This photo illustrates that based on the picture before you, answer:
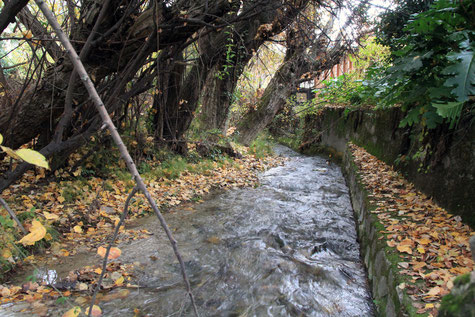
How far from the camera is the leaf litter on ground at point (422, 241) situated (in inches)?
79.8

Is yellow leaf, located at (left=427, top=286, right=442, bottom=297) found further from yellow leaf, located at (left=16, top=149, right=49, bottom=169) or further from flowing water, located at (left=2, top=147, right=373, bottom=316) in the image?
yellow leaf, located at (left=16, top=149, right=49, bottom=169)

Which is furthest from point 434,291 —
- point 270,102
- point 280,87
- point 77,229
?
point 280,87

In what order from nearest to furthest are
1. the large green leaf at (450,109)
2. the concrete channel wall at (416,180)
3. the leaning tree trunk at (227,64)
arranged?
the concrete channel wall at (416,180)
the large green leaf at (450,109)
the leaning tree trunk at (227,64)

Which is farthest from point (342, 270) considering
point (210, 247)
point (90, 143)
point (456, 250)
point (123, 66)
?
point (90, 143)

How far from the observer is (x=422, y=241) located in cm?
266

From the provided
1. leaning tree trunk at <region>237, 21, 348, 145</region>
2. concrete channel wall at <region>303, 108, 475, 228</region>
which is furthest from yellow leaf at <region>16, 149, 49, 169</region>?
leaning tree trunk at <region>237, 21, 348, 145</region>

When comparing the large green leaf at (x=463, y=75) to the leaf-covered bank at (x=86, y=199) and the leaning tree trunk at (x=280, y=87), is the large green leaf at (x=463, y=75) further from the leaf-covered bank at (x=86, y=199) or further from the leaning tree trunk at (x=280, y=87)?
the leaning tree trunk at (x=280, y=87)

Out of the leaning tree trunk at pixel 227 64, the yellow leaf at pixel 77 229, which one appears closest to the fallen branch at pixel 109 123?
the yellow leaf at pixel 77 229

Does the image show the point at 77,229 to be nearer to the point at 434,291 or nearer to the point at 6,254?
the point at 6,254

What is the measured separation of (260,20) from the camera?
22.9ft

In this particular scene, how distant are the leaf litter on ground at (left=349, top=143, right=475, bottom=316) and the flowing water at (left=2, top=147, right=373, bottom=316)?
614 mm

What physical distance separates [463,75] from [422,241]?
155 cm

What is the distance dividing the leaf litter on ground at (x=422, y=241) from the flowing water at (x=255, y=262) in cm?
61

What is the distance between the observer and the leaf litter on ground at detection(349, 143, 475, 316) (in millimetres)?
2027
